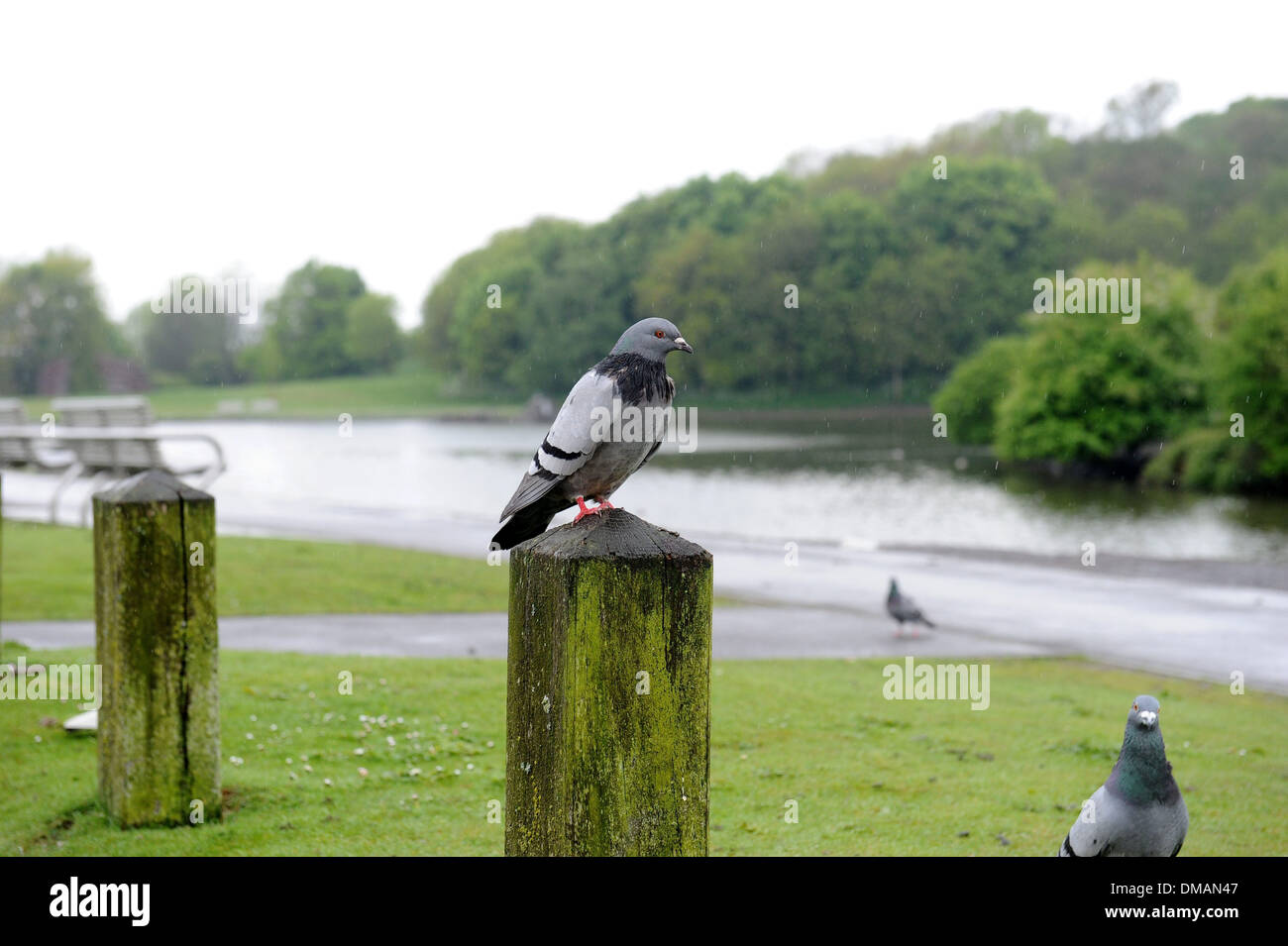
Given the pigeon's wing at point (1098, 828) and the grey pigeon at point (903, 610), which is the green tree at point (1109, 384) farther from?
the pigeon's wing at point (1098, 828)

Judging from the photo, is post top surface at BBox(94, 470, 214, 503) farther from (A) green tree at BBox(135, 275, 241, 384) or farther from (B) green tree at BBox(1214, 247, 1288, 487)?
(A) green tree at BBox(135, 275, 241, 384)

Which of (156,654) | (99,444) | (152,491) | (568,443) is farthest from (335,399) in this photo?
(568,443)

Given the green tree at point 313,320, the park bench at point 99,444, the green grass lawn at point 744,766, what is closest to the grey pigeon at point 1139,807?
the green grass lawn at point 744,766

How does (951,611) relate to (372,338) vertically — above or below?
below

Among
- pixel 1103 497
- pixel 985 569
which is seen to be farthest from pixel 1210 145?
pixel 985 569

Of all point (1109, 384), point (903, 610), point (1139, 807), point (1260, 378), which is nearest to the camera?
point (1139, 807)

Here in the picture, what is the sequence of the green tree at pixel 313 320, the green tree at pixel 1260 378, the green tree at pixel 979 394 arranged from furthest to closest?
the green tree at pixel 313 320, the green tree at pixel 979 394, the green tree at pixel 1260 378

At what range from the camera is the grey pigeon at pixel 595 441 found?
3955mm

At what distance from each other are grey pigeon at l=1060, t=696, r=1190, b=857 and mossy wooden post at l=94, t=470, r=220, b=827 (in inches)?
166

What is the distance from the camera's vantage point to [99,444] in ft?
58.5

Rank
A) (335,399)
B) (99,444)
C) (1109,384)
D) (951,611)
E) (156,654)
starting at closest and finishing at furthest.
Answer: (156,654)
(951,611)
(99,444)
(1109,384)
(335,399)

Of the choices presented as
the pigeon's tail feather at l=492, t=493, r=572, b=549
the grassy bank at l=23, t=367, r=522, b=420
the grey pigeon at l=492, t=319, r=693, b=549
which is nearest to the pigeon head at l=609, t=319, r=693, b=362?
the grey pigeon at l=492, t=319, r=693, b=549

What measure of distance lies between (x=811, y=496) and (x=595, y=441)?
118 feet

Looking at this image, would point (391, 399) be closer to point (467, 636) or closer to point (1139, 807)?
point (467, 636)
